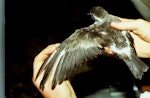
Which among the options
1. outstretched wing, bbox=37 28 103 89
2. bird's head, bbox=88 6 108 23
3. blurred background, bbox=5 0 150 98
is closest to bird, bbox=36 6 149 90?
outstretched wing, bbox=37 28 103 89

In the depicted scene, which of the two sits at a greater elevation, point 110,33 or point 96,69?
point 110,33

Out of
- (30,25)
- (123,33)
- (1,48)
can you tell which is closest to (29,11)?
(30,25)

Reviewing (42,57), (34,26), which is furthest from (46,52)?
(34,26)

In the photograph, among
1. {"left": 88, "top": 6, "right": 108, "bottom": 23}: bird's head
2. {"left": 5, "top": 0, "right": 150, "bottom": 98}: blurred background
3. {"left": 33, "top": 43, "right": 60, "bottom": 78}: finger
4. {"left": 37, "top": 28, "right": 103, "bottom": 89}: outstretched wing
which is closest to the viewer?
{"left": 37, "top": 28, "right": 103, "bottom": 89}: outstretched wing

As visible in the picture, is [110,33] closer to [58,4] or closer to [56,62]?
[56,62]

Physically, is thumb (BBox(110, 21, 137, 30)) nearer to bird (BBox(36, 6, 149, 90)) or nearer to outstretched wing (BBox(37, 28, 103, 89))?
bird (BBox(36, 6, 149, 90))

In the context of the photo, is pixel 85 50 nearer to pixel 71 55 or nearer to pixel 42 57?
pixel 71 55
